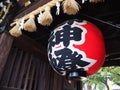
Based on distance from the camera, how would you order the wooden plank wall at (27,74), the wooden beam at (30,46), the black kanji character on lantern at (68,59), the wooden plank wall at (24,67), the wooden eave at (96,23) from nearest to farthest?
the black kanji character on lantern at (68,59)
the wooden eave at (96,23)
the wooden plank wall at (24,67)
the wooden plank wall at (27,74)
the wooden beam at (30,46)

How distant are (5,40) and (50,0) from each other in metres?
1.19

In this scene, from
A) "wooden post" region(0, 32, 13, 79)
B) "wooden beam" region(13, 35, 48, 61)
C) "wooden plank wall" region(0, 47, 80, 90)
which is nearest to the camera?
"wooden post" region(0, 32, 13, 79)

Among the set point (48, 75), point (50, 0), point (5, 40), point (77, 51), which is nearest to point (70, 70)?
point (77, 51)

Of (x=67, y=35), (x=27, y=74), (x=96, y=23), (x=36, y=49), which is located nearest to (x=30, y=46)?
(x=36, y=49)

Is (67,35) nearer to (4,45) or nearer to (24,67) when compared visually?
(4,45)

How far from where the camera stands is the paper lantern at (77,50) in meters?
1.91

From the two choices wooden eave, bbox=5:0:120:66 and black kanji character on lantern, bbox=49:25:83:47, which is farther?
wooden eave, bbox=5:0:120:66

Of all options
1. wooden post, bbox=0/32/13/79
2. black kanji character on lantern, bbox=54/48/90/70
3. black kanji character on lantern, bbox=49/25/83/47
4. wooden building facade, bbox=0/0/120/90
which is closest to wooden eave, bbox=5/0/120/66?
wooden building facade, bbox=0/0/120/90

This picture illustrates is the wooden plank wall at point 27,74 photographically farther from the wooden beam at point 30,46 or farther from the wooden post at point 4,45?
the wooden post at point 4,45

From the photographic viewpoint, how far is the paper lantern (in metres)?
1.91

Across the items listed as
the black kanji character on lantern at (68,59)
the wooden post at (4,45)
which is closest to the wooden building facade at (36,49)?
the wooden post at (4,45)

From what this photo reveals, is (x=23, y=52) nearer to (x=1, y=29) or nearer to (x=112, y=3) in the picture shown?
(x=1, y=29)

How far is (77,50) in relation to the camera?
1.91 meters

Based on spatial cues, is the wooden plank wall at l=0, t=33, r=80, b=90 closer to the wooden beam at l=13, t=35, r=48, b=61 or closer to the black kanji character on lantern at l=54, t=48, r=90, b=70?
the wooden beam at l=13, t=35, r=48, b=61
